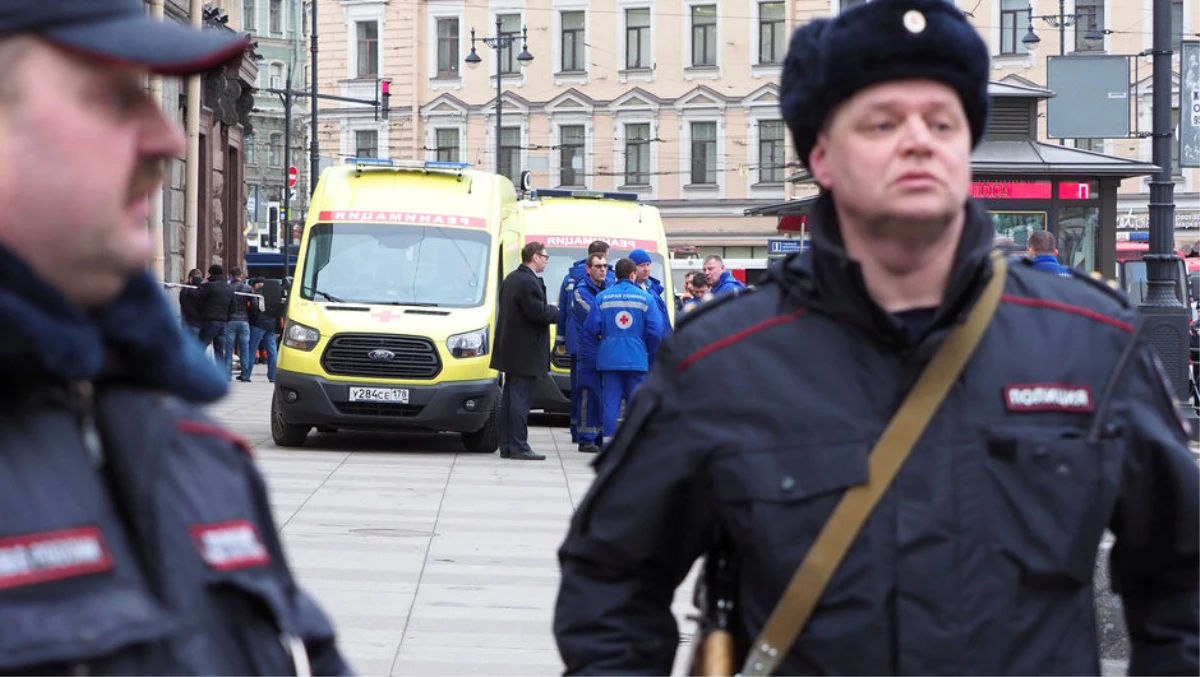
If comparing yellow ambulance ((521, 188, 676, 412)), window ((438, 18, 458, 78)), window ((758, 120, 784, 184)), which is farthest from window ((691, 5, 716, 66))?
yellow ambulance ((521, 188, 676, 412))

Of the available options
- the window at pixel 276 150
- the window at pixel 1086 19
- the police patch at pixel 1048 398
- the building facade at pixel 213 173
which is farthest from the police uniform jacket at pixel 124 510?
the window at pixel 276 150

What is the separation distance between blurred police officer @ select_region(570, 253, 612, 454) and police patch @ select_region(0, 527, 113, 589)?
51.2 ft

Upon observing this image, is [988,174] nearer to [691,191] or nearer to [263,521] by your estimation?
[263,521]

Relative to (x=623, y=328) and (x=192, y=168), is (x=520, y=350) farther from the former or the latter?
(x=192, y=168)

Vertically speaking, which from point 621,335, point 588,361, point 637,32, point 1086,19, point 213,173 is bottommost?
point 588,361

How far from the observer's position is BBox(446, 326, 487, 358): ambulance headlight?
56.1 ft

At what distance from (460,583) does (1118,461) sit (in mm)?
6745

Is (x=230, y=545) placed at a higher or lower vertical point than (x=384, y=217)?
lower

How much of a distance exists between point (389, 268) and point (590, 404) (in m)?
2.15

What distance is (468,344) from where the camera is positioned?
56.3 feet

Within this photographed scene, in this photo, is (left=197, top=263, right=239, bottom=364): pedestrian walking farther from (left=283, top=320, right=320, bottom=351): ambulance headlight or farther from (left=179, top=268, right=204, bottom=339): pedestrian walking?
(left=283, top=320, right=320, bottom=351): ambulance headlight

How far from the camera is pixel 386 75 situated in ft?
209

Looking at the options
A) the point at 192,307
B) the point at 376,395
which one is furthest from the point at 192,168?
the point at 376,395

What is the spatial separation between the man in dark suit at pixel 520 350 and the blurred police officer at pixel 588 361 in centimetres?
70
